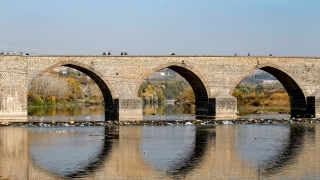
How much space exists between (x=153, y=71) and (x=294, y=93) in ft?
34.1

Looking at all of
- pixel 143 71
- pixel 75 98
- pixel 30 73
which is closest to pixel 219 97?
pixel 143 71

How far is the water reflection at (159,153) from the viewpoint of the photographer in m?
15.5

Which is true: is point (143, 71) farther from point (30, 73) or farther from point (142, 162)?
point (142, 162)

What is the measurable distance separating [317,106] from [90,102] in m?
42.3

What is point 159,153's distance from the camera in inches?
758

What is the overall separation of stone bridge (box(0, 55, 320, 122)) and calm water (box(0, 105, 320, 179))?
823 cm

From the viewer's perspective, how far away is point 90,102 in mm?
79312

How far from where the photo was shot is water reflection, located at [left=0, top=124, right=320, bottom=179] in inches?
612

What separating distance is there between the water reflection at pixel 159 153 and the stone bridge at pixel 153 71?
8251 mm

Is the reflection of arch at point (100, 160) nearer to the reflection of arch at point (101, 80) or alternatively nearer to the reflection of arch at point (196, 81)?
the reflection of arch at point (101, 80)

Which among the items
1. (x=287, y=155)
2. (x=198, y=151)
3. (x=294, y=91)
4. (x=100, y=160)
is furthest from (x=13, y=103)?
(x=287, y=155)

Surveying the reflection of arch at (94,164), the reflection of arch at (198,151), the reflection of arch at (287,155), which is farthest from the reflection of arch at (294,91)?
the reflection of arch at (94,164)

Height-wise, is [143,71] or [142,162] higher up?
[143,71]

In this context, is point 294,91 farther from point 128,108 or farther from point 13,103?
point 13,103
